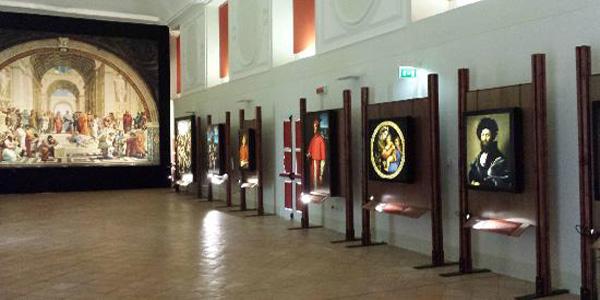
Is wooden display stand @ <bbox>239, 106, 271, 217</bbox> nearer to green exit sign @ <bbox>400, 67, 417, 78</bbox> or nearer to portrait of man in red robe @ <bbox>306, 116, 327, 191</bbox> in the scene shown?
portrait of man in red robe @ <bbox>306, 116, 327, 191</bbox>

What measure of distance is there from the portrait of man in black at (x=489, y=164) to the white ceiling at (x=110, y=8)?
48.3 ft

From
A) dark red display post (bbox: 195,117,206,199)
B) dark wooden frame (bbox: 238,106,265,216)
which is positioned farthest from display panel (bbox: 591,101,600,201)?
dark red display post (bbox: 195,117,206,199)

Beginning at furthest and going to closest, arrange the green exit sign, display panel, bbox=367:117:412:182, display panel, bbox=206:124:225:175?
display panel, bbox=206:124:225:175, the green exit sign, display panel, bbox=367:117:412:182

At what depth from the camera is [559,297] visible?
6121 millimetres

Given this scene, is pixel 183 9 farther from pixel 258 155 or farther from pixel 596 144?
pixel 596 144

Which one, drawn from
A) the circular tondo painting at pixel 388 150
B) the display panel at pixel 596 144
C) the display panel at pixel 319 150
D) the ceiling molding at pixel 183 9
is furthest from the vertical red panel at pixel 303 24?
the display panel at pixel 596 144

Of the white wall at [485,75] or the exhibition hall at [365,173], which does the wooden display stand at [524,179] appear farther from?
the white wall at [485,75]

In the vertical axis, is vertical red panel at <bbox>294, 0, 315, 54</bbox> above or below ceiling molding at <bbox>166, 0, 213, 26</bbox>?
below

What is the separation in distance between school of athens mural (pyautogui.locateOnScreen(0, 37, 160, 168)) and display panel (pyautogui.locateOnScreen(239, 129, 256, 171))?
988cm

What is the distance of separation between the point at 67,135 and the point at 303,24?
1227cm

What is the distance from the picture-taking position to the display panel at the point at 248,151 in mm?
13625

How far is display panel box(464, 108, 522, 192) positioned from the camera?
6.50m

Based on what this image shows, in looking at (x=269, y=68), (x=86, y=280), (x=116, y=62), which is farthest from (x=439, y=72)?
(x=116, y=62)

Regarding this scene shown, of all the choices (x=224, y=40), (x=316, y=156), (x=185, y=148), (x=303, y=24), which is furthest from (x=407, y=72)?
(x=185, y=148)
